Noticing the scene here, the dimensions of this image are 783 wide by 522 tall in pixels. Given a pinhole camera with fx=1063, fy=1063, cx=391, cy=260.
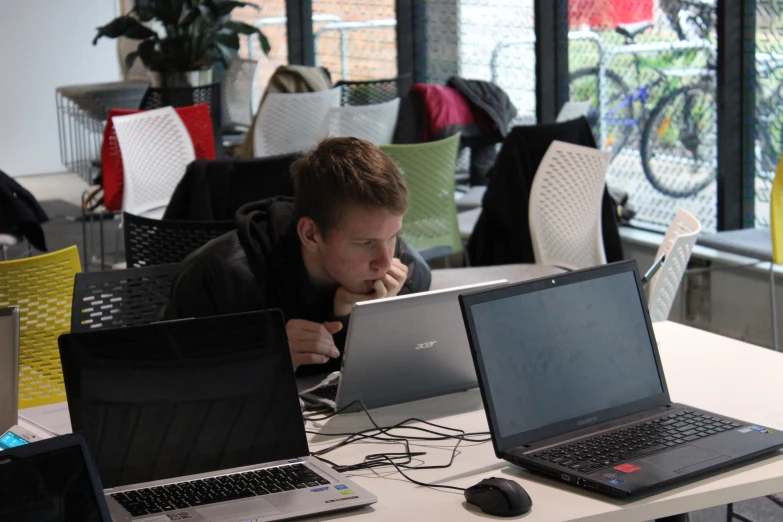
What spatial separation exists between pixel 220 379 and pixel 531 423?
21.0 inches

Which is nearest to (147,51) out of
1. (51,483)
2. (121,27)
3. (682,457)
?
(121,27)

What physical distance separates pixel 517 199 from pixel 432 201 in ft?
1.59

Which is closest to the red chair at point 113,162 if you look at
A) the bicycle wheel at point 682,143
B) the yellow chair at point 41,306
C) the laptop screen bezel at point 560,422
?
the bicycle wheel at point 682,143

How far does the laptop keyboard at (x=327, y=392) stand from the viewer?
85.7 inches

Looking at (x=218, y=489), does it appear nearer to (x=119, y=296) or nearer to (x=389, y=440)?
(x=389, y=440)

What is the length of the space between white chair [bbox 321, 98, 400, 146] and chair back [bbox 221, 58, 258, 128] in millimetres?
2915

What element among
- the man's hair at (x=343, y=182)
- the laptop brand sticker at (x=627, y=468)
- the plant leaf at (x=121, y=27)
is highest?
the plant leaf at (x=121, y=27)

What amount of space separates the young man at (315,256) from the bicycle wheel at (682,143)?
2.93 m

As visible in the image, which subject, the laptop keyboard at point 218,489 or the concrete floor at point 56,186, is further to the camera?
the concrete floor at point 56,186

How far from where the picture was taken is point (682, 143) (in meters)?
5.15

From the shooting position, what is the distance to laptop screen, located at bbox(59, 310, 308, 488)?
67.4 inches

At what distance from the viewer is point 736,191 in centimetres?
482

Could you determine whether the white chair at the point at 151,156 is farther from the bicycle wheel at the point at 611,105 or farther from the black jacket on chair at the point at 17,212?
the bicycle wheel at the point at 611,105

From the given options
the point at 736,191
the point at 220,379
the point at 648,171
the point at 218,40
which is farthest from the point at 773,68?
the point at 218,40
